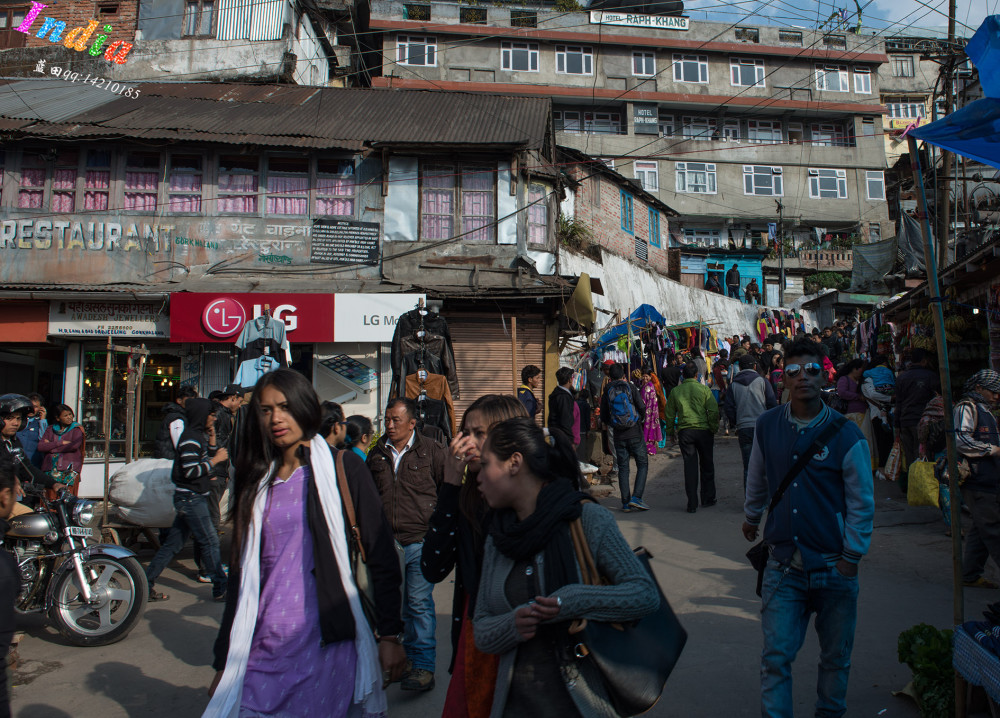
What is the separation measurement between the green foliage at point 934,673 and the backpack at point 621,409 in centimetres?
557

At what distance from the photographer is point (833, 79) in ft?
120

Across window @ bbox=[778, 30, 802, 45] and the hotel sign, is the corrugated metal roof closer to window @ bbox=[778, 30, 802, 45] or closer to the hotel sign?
the hotel sign

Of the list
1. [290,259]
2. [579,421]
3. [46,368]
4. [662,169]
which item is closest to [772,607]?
[579,421]

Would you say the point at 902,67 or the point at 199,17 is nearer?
the point at 199,17

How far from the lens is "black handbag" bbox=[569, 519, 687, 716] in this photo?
2057 millimetres

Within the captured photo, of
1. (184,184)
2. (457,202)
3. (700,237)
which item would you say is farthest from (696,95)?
(184,184)

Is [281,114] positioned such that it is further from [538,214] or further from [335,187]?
[538,214]

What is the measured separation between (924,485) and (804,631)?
4.45m

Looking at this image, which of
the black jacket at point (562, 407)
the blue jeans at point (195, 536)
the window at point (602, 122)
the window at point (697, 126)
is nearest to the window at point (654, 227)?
the window at point (602, 122)

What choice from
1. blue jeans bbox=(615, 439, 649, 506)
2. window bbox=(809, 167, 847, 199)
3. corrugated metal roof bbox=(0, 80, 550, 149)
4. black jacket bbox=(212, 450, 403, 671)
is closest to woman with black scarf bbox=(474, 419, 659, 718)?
black jacket bbox=(212, 450, 403, 671)

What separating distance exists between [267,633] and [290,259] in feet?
40.8

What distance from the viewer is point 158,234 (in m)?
13.9

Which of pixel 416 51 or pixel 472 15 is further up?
pixel 472 15

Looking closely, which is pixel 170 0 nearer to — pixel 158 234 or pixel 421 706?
pixel 158 234
